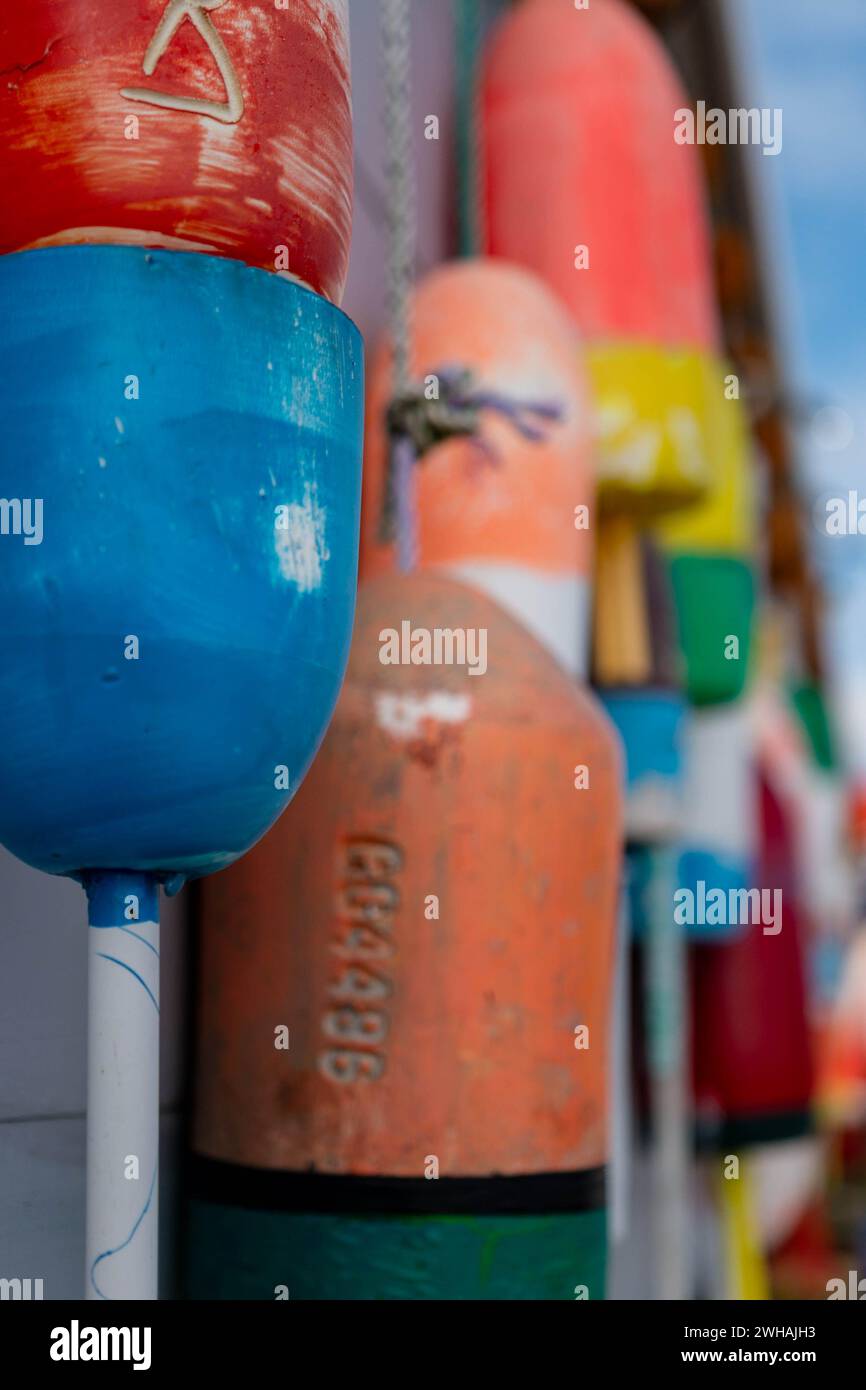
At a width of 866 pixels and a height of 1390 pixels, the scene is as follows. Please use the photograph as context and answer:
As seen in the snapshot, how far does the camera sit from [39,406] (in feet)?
1.90

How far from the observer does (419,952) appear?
0.81 metres

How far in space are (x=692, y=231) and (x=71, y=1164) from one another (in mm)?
1057

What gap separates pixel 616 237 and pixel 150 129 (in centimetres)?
93

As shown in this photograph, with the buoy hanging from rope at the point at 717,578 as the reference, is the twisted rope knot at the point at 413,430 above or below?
Result: below

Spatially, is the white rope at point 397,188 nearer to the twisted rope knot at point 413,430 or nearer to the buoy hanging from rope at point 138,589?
the twisted rope knot at point 413,430

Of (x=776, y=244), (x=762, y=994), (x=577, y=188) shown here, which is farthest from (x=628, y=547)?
(x=776, y=244)

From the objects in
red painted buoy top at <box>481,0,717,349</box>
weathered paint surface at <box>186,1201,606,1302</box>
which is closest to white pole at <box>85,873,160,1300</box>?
weathered paint surface at <box>186,1201,606,1302</box>

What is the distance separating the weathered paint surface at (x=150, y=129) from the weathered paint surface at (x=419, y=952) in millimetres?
291

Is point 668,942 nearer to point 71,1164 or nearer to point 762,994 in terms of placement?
point 762,994

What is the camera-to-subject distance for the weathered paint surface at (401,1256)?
794 mm

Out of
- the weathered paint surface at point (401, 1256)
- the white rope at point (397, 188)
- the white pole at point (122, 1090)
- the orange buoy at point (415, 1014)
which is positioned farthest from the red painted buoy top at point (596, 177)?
the white pole at point (122, 1090)

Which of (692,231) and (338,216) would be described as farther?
(692,231)

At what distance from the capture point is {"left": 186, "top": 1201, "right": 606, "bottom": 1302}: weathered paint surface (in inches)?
31.3
